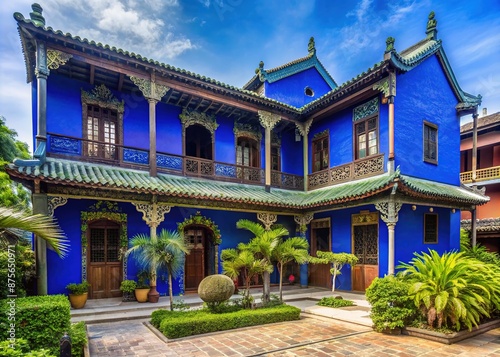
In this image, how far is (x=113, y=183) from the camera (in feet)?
28.8

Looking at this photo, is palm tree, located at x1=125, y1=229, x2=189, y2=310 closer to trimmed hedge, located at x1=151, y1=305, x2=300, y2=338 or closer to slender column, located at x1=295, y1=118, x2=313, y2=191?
trimmed hedge, located at x1=151, y1=305, x2=300, y2=338

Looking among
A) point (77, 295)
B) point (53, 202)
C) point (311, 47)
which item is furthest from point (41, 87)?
point (311, 47)

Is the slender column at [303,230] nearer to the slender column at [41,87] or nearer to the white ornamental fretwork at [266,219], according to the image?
the white ornamental fretwork at [266,219]

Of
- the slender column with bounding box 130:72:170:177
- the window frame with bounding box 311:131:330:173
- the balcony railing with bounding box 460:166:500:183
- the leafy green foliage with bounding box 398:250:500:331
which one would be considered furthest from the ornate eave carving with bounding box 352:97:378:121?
the balcony railing with bounding box 460:166:500:183

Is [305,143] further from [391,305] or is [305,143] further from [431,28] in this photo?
[391,305]

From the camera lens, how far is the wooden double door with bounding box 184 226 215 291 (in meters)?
11.6

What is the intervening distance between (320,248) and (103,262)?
840 cm

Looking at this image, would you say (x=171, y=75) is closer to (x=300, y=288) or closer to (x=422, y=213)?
(x=300, y=288)

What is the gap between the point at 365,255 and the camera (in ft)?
36.8

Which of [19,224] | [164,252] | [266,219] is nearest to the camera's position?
[19,224]

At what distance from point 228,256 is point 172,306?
1.80 m

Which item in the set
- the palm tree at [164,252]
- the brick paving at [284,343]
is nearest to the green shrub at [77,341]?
the brick paving at [284,343]

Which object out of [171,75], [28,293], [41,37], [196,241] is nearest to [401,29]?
[171,75]

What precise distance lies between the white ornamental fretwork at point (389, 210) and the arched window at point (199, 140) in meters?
7.22
